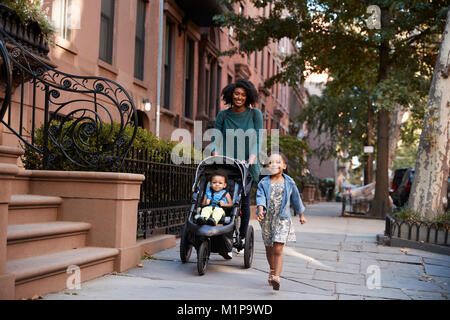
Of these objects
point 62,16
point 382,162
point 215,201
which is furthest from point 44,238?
point 382,162

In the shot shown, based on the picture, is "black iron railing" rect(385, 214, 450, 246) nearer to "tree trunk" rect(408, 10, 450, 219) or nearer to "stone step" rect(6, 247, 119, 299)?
"tree trunk" rect(408, 10, 450, 219)

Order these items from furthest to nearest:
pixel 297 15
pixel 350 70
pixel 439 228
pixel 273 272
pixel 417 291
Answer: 1. pixel 350 70
2. pixel 297 15
3. pixel 439 228
4. pixel 417 291
5. pixel 273 272

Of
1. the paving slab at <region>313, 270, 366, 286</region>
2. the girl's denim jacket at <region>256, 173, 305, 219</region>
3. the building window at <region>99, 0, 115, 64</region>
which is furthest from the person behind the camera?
the building window at <region>99, 0, 115, 64</region>

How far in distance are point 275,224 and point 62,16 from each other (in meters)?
7.81

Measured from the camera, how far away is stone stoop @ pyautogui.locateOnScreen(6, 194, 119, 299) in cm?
402

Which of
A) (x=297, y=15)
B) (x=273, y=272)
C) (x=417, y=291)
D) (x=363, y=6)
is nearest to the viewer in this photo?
(x=273, y=272)

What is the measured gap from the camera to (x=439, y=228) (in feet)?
29.5

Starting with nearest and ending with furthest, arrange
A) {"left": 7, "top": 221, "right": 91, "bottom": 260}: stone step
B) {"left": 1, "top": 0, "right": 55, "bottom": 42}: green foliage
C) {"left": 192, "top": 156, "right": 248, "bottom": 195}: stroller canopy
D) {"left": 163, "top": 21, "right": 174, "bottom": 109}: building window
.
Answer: {"left": 7, "top": 221, "right": 91, "bottom": 260}: stone step → {"left": 192, "top": 156, "right": 248, "bottom": 195}: stroller canopy → {"left": 1, "top": 0, "right": 55, "bottom": 42}: green foliage → {"left": 163, "top": 21, "right": 174, "bottom": 109}: building window

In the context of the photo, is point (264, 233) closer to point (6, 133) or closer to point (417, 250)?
point (417, 250)

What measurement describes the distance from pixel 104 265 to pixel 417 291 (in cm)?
316

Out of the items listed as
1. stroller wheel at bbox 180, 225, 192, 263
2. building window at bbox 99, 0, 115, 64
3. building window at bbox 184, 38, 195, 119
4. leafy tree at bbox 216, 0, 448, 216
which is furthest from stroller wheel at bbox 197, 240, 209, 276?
building window at bbox 184, 38, 195, 119

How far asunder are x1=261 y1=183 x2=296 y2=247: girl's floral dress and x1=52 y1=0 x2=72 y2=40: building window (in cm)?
736

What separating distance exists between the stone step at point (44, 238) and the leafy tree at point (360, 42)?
12.4 metres

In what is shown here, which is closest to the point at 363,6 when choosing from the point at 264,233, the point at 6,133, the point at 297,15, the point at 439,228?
the point at 297,15
